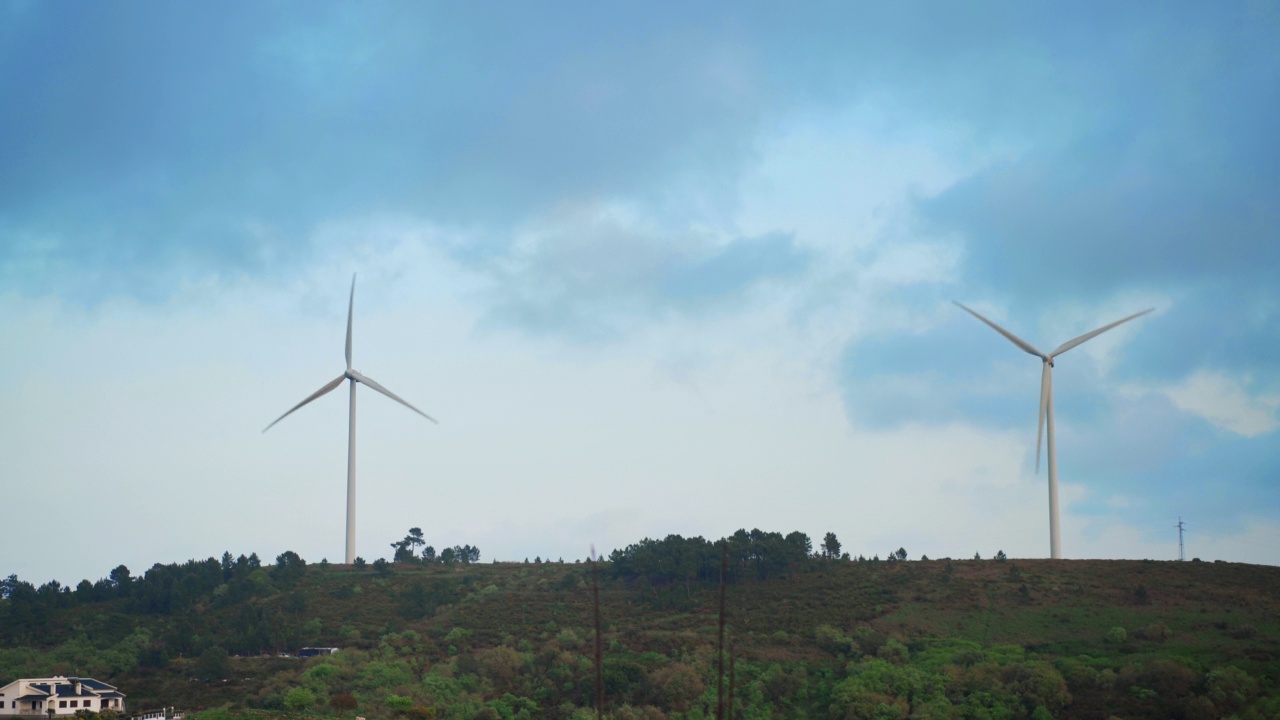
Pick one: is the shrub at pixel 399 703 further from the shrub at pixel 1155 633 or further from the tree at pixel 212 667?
the shrub at pixel 1155 633

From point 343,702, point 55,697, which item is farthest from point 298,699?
point 55,697

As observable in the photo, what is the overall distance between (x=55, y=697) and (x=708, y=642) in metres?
54.6

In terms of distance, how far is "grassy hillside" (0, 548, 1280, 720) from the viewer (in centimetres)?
9056

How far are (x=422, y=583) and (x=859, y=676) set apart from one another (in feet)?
207

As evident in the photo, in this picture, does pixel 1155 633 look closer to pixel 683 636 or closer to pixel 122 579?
pixel 683 636

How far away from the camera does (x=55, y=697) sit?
3629 inches

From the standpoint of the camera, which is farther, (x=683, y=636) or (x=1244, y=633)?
(x=683, y=636)

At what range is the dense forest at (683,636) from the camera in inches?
3588

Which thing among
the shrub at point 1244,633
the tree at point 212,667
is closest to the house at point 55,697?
the tree at point 212,667

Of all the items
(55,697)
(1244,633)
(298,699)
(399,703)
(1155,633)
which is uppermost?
(1244,633)

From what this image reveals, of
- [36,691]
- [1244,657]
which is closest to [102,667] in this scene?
[36,691]

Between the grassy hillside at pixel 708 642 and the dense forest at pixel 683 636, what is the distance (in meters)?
0.28

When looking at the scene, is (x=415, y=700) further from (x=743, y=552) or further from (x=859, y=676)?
(x=743, y=552)

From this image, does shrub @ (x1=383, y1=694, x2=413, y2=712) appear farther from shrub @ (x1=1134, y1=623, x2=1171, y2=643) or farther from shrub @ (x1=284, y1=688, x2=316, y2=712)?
shrub @ (x1=1134, y1=623, x2=1171, y2=643)
